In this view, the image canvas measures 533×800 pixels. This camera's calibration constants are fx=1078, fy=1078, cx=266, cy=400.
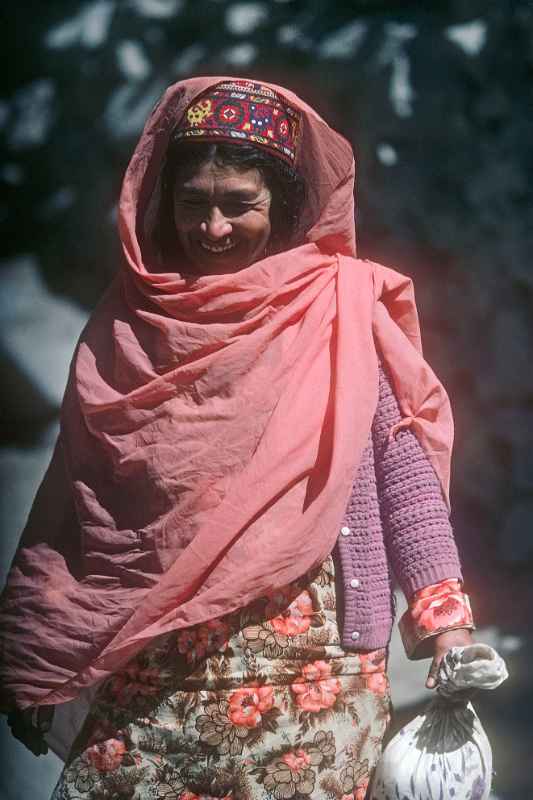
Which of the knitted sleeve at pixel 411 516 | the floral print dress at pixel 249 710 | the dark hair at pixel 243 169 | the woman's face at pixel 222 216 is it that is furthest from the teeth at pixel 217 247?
the floral print dress at pixel 249 710

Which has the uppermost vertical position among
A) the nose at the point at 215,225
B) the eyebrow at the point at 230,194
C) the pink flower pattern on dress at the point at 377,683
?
the eyebrow at the point at 230,194

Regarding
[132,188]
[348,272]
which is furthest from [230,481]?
[132,188]

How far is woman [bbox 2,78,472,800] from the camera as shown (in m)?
1.64

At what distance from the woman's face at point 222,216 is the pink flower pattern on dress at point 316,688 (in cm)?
68

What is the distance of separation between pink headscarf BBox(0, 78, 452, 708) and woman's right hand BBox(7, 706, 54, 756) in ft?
0.28

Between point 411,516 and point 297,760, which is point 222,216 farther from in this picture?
point 297,760

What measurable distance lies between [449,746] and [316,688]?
22 cm

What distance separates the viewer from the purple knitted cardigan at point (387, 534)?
1694 millimetres

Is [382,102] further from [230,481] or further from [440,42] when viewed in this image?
[230,481]

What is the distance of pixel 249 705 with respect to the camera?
1.64 m

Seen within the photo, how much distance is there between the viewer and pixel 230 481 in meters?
1.68

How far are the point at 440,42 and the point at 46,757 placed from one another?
1.88m

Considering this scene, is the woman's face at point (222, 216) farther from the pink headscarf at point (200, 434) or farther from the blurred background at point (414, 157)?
the blurred background at point (414, 157)

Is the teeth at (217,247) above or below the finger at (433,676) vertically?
above
